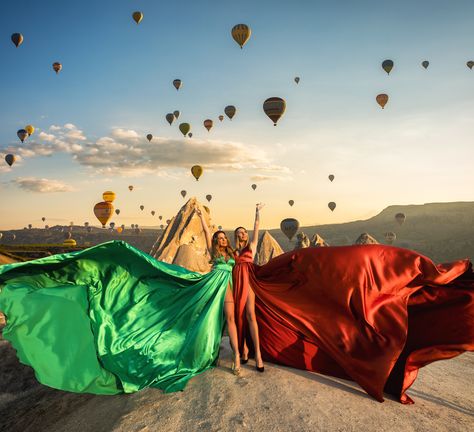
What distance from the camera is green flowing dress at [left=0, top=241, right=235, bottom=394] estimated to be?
18.1ft

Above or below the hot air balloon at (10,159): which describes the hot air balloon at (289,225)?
below

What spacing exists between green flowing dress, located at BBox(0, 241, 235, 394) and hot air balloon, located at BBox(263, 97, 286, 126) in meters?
33.0

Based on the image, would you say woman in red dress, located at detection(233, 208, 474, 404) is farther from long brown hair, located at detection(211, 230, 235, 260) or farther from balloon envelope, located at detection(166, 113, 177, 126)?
balloon envelope, located at detection(166, 113, 177, 126)

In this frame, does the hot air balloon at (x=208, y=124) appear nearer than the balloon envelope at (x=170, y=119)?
Yes

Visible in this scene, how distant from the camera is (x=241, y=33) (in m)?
40.7

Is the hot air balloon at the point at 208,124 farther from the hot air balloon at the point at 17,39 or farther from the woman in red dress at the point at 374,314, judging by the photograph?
the woman in red dress at the point at 374,314

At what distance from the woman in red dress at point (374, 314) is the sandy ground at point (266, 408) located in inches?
12.2

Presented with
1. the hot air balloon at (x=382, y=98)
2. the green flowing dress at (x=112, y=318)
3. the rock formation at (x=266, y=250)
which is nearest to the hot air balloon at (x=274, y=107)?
the rock formation at (x=266, y=250)

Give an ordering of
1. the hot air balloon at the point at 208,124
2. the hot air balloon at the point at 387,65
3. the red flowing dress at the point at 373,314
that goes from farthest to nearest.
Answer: the hot air balloon at the point at 208,124
the hot air balloon at the point at 387,65
the red flowing dress at the point at 373,314

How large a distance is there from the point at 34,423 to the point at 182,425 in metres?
3.12

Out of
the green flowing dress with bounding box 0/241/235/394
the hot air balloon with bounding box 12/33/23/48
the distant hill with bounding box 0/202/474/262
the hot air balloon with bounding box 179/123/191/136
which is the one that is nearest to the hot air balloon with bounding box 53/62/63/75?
the hot air balloon with bounding box 12/33/23/48

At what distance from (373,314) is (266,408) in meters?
1.77

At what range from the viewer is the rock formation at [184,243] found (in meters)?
45.4

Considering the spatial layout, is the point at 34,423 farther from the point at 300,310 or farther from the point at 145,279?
the point at 300,310
